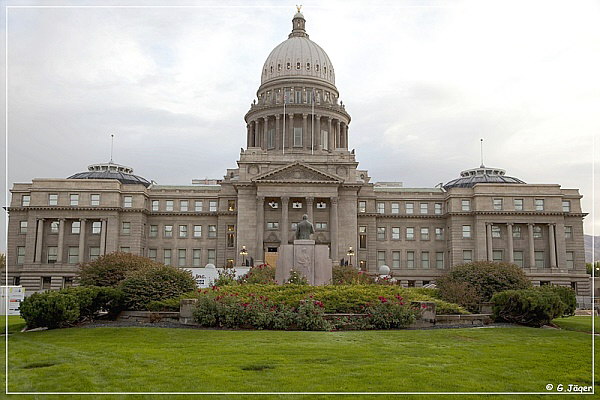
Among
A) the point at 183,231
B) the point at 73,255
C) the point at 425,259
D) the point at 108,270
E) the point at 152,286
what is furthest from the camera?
the point at 425,259

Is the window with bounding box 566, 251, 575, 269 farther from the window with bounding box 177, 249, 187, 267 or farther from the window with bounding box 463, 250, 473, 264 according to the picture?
the window with bounding box 177, 249, 187, 267

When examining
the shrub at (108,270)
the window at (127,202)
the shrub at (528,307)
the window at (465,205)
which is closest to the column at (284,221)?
the window at (127,202)

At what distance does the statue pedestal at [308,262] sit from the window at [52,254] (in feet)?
180

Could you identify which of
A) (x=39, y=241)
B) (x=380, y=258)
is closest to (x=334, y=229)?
(x=380, y=258)

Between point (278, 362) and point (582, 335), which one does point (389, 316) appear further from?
point (278, 362)

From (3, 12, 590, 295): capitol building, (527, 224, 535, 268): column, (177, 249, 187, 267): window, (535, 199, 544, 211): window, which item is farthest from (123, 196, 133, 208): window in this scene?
Result: (535, 199, 544, 211): window

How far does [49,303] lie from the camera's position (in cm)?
2530

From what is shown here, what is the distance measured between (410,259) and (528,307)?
5864 centimetres

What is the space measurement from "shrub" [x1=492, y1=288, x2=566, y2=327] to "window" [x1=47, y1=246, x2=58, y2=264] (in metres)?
67.2

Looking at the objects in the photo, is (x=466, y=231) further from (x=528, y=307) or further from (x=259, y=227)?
(x=528, y=307)

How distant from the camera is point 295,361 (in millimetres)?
16531

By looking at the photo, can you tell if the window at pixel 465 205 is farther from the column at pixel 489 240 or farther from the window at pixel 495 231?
the window at pixel 495 231

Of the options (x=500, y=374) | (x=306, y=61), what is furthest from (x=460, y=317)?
(x=306, y=61)

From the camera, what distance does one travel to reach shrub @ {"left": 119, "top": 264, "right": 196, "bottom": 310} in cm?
3198
